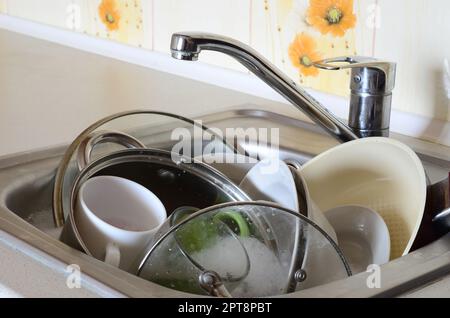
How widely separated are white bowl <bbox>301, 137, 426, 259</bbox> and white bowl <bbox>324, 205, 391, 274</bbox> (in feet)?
0.07

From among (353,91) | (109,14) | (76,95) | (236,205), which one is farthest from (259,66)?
(109,14)

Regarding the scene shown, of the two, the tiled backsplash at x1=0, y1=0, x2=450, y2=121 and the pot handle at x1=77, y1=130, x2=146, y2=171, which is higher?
the tiled backsplash at x1=0, y1=0, x2=450, y2=121

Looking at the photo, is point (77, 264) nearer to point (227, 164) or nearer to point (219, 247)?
point (219, 247)

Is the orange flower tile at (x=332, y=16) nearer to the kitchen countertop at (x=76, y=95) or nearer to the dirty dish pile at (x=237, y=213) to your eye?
the kitchen countertop at (x=76, y=95)

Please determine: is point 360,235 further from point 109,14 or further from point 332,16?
point 109,14

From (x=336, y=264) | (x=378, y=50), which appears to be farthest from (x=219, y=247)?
(x=378, y=50)

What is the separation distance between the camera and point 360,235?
883 mm

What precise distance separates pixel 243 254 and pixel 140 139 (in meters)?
0.44

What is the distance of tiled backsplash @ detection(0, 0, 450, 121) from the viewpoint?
1078mm

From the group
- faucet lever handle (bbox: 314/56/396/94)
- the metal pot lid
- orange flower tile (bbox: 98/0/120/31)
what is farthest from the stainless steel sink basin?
orange flower tile (bbox: 98/0/120/31)

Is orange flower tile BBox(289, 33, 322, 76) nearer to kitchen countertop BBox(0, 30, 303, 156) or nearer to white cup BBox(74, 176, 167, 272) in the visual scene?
kitchen countertop BBox(0, 30, 303, 156)

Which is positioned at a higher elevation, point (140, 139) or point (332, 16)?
point (332, 16)

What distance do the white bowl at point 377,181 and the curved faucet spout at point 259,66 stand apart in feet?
0.14

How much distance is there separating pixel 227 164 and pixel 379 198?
0.20m
